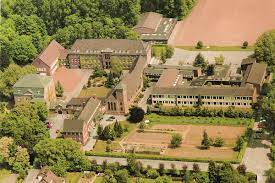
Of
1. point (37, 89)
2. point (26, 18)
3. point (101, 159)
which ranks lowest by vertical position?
point (101, 159)

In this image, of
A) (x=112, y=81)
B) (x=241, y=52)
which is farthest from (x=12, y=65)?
(x=241, y=52)

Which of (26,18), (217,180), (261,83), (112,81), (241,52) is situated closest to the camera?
(217,180)

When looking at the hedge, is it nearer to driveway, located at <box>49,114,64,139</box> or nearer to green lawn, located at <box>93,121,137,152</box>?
green lawn, located at <box>93,121,137,152</box>

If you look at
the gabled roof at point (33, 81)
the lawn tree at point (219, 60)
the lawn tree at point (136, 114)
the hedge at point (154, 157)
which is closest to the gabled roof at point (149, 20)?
the lawn tree at point (219, 60)

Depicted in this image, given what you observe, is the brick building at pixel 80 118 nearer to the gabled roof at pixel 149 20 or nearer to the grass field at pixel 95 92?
the grass field at pixel 95 92

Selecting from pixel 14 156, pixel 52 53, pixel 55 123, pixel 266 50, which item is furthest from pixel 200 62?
pixel 14 156

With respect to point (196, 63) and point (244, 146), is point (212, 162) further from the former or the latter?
point (196, 63)

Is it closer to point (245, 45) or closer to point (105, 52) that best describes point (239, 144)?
point (245, 45)
